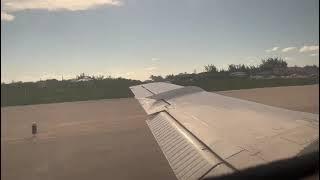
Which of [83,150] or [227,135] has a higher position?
[227,135]

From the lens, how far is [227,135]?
162 inches

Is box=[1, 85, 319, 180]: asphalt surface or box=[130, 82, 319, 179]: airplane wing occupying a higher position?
box=[130, 82, 319, 179]: airplane wing

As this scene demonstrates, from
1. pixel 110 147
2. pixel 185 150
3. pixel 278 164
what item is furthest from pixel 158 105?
pixel 278 164

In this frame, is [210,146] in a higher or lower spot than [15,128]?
higher

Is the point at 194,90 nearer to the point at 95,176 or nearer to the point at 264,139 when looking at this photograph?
the point at 95,176

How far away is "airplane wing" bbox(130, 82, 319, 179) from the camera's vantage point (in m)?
3.15

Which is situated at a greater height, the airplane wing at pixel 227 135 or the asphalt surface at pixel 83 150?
the airplane wing at pixel 227 135

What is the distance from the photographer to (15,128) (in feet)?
47.1

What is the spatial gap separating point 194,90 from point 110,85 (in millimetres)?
20546

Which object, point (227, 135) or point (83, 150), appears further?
point (83, 150)

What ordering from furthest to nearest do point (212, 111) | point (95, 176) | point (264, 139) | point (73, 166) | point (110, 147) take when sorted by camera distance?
point (110, 147) → point (73, 166) → point (95, 176) → point (212, 111) → point (264, 139)

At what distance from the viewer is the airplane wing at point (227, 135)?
3.15 m

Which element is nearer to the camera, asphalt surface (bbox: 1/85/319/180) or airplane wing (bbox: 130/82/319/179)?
airplane wing (bbox: 130/82/319/179)

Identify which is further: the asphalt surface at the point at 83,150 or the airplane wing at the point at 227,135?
the asphalt surface at the point at 83,150
